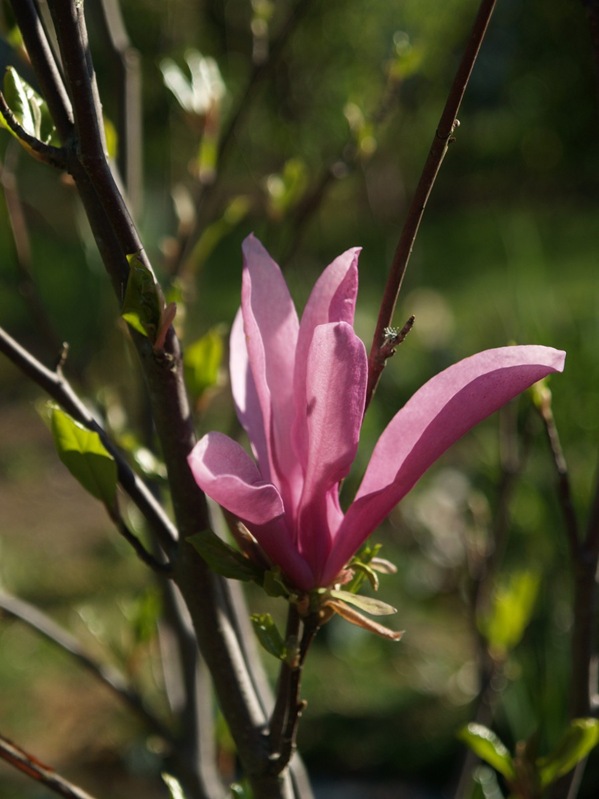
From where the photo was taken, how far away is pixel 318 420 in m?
0.49

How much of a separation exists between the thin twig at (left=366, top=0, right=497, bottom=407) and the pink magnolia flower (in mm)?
22

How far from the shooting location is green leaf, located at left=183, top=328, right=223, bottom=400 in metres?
0.71

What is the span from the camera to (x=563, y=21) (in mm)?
8336

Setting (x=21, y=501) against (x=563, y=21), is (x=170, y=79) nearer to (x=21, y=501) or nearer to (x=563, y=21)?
(x=21, y=501)

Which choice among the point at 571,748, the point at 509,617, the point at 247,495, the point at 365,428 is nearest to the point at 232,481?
the point at 247,495

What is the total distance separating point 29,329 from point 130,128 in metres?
4.31

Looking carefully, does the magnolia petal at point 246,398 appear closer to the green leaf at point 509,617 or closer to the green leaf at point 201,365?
the green leaf at point 201,365

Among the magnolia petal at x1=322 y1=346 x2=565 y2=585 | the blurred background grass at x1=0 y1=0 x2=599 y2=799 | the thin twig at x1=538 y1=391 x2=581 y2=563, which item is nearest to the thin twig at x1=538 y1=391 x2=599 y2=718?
the thin twig at x1=538 y1=391 x2=581 y2=563

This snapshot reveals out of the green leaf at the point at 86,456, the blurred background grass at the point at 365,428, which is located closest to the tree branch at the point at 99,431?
the green leaf at the point at 86,456

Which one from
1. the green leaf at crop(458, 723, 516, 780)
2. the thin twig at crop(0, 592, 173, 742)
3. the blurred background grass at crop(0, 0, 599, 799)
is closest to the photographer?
the green leaf at crop(458, 723, 516, 780)

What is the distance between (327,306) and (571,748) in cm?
36

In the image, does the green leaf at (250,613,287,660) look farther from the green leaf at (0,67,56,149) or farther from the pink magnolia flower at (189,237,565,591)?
the green leaf at (0,67,56,149)

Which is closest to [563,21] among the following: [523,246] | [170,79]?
[523,246]

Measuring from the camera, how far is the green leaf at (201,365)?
2.34 feet
